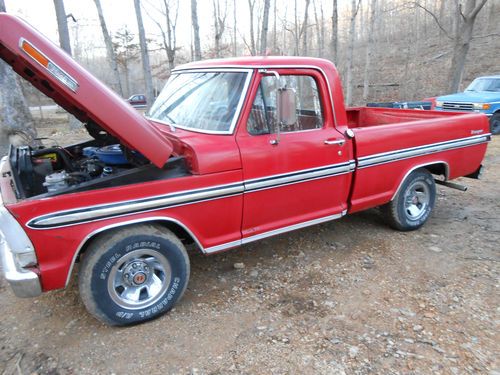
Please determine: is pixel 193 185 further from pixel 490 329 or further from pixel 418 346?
pixel 490 329

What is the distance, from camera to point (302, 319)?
3158mm

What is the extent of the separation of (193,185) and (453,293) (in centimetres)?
260

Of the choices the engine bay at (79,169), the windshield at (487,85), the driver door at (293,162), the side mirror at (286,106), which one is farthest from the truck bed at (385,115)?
the windshield at (487,85)

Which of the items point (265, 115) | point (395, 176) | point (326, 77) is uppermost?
point (326, 77)

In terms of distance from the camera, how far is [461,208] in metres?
5.53

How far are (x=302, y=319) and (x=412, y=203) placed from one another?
254 centimetres

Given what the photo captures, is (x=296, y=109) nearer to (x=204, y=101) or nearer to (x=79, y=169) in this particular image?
(x=204, y=101)

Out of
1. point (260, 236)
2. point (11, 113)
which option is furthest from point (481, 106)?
point (11, 113)

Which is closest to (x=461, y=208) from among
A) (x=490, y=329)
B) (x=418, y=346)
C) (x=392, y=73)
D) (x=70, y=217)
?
(x=490, y=329)

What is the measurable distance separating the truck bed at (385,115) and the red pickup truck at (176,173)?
0.79m

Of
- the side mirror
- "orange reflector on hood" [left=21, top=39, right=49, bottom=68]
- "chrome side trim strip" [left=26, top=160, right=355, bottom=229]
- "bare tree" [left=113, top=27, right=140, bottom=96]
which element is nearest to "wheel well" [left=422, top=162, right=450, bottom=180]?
"chrome side trim strip" [left=26, top=160, right=355, bottom=229]

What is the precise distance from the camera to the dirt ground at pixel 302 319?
2.70m

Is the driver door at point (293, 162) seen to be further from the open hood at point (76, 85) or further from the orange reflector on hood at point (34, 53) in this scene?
the orange reflector on hood at point (34, 53)

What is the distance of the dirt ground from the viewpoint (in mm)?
2701
